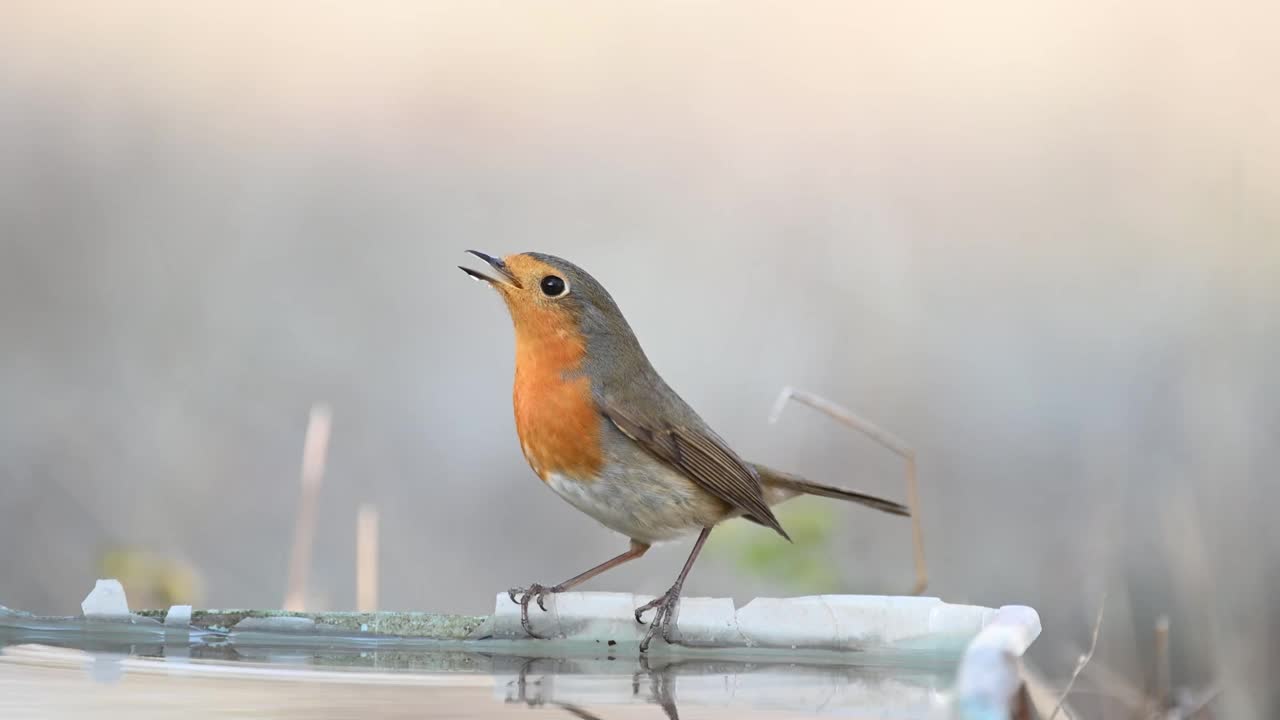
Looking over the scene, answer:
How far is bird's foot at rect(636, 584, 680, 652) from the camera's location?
105 inches

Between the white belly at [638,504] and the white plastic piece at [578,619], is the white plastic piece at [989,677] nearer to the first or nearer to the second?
the white plastic piece at [578,619]

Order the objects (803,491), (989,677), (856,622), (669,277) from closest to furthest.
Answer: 1. (989,677)
2. (856,622)
3. (803,491)
4. (669,277)

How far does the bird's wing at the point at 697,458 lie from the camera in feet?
11.3

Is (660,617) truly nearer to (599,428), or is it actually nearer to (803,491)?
(599,428)

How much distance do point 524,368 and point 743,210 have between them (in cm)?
484

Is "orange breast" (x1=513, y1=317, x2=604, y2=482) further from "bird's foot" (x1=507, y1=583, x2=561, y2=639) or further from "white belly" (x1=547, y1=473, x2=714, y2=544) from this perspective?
"bird's foot" (x1=507, y1=583, x2=561, y2=639)

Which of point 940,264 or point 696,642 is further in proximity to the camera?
point 940,264

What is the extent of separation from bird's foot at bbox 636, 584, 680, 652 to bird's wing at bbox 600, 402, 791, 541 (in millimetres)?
707

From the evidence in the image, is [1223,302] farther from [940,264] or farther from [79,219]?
[79,219]

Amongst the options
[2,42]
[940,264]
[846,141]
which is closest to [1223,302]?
[940,264]

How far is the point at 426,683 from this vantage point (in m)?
2.25

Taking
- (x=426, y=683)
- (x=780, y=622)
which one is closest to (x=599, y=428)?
(x=780, y=622)

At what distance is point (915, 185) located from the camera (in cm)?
823

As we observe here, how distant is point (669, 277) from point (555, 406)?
168 inches
